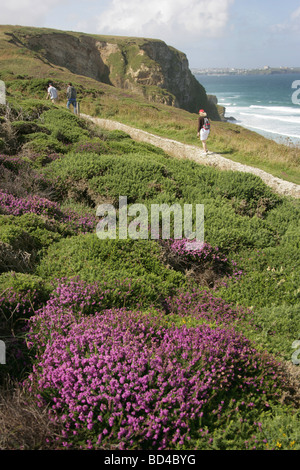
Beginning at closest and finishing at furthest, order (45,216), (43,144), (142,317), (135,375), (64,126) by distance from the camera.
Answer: (135,375)
(142,317)
(45,216)
(43,144)
(64,126)

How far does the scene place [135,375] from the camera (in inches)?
134

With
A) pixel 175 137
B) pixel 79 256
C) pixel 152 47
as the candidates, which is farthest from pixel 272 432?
pixel 152 47

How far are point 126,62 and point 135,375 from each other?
316ft

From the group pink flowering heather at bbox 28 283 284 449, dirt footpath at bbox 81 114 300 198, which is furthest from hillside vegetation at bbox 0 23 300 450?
dirt footpath at bbox 81 114 300 198

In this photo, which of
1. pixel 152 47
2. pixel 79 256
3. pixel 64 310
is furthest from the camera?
pixel 152 47

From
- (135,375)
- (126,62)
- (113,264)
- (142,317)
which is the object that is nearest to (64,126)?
(113,264)

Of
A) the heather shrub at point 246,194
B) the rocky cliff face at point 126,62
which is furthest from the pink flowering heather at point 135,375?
the rocky cliff face at point 126,62

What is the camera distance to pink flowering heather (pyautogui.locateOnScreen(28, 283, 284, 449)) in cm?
315

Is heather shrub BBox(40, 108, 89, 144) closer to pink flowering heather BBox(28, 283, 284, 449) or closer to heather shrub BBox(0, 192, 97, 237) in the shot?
heather shrub BBox(0, 192, 97, 237)

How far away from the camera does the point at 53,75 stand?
4100cm

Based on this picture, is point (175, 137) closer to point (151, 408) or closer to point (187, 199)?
point (187, 199)

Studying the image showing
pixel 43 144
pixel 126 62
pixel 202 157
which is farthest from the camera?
pixel 126 62

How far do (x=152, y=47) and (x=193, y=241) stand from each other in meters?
106

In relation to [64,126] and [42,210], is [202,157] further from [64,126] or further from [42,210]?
[42,210]
